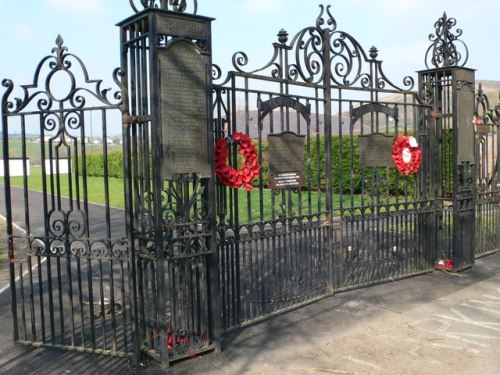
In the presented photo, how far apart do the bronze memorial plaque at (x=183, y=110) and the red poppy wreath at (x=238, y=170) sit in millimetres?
406

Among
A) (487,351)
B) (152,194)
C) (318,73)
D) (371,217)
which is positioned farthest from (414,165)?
(152,194)

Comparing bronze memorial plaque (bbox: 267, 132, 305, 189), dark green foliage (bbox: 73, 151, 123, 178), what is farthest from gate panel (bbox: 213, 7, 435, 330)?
dark green foliage (bbox: 73, 151, 123, 178)

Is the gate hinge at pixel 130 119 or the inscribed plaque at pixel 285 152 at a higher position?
the gate hinge at pixel 130 119

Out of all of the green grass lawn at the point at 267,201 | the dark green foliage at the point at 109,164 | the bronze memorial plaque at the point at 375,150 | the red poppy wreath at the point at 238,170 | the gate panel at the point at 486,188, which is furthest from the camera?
the dark green foliage at the point at 109,164

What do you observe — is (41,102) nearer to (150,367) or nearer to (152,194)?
(152,194)

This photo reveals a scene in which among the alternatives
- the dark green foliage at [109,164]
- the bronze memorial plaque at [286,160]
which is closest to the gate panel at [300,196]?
the bronze memorial plaque at [286,160]

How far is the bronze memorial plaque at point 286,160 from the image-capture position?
5945mm

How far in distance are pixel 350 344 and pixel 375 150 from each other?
3.27 meters

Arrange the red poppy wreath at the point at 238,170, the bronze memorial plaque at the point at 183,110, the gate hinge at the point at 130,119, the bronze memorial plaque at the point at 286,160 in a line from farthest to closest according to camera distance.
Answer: the bronze memorial plaque at the point at 286,160 → the red poppy wreath at the point at 238,170 → the gate hinge at the point at 130,119 → the bronze memorial plaque at the point at 183,110

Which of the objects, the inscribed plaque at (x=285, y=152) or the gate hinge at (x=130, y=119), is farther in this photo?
the inscribed plaque at (x=285, y=152)

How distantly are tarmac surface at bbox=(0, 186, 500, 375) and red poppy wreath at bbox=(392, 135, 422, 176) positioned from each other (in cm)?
200

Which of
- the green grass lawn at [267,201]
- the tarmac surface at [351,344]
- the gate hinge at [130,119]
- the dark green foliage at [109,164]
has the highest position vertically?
the dark green foliage at [109,164]

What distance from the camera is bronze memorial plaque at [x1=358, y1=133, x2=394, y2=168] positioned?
7.20 metres

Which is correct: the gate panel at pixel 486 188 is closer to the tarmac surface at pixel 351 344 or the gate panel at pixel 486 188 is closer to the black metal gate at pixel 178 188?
the black metal gate at pixel 178 188
